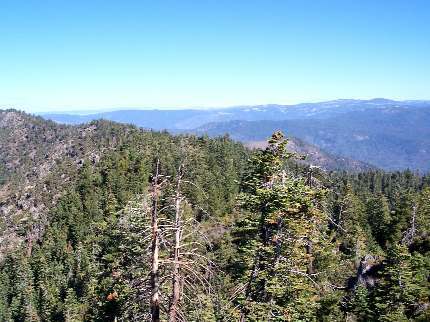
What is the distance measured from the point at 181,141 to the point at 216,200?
214 feet

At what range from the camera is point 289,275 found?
78.4ft

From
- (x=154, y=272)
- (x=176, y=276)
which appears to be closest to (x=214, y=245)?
(x=154, y=272)

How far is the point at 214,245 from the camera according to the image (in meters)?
80.4

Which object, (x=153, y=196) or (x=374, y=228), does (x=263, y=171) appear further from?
(x=374, y=228)

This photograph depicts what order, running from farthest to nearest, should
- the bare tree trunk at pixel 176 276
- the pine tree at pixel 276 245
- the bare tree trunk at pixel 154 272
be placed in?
the pine tree at pixel 276 245 → the bare tree trunk at pixel 176 276 → the bare tree trunk at pixel 154 272

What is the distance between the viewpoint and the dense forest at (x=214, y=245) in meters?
13.0

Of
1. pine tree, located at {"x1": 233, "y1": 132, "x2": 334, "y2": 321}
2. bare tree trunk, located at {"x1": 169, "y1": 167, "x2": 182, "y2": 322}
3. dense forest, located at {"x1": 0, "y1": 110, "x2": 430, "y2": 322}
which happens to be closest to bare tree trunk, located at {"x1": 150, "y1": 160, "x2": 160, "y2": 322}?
dense forest, located at {"x1": 0, "y1": 110, "x2": 430, "y2": 322}

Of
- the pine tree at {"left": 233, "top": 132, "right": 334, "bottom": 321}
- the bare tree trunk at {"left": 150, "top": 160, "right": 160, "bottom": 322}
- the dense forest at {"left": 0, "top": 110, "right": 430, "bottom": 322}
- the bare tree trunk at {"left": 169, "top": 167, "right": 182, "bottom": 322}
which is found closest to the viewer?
the bare tree trunk at {"left": 150, "top": 160, "right": 160, "bottom": 322}

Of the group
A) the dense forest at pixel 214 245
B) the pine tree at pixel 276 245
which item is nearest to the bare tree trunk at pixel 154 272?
the dense forest at pixel 214 245

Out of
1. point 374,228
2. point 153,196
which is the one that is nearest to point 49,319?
point 374,228

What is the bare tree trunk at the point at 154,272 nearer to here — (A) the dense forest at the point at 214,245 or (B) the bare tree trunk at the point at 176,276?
(A) the dense forest at the point at 214,245

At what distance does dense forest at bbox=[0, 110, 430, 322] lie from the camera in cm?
1302

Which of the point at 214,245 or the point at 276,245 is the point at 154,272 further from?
A: the point at 214,245

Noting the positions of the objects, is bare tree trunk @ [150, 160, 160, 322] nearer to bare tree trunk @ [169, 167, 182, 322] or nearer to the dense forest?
the dense forest
